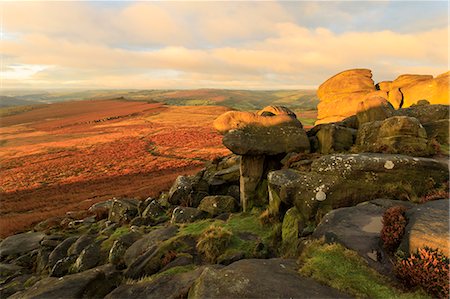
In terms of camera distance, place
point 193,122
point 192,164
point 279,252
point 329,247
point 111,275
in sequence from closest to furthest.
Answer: point 329,247 < point 111,275 < point 279,252 < point 192,164 < point 193,122

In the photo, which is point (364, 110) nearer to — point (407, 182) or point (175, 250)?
point (407, 182)

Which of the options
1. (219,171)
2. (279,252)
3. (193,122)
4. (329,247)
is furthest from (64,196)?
(193,122)

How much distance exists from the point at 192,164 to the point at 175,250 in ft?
116

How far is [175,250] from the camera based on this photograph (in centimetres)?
1315

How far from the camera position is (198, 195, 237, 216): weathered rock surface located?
19562 mm

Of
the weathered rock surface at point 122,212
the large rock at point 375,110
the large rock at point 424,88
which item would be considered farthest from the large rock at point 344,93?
the weathered rock surface at point 122,212

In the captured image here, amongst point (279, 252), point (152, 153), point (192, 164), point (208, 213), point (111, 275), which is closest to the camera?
point (111, 275)

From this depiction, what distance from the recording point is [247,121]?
20.7 metres

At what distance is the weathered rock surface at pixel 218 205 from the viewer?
19562 mm

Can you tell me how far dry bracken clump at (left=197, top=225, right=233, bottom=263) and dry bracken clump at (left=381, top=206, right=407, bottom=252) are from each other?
23.2 ft

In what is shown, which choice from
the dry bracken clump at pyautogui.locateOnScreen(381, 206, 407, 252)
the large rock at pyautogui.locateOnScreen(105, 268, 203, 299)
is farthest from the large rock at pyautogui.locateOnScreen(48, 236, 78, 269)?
the dry bracken clump at pyautogui.locateOnScreen(381, 206, 407, 252)

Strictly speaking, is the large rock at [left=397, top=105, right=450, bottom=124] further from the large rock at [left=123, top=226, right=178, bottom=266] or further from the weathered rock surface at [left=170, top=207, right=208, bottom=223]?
the large rock at [left=123, top=226, right=178, bottom=266]

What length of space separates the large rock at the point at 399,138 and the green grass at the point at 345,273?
32.3ft

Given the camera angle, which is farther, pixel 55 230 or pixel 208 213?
pixel 55 230
